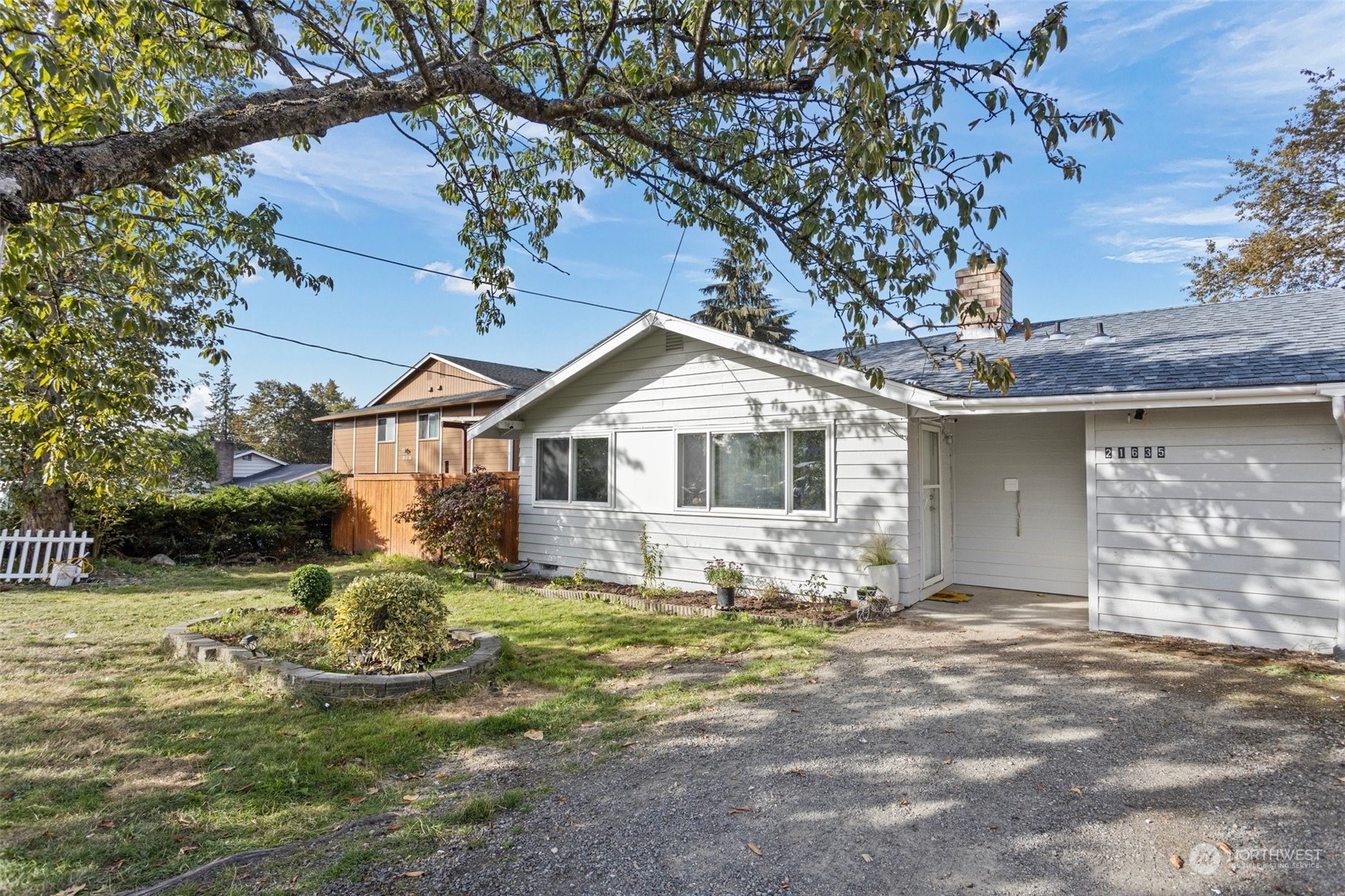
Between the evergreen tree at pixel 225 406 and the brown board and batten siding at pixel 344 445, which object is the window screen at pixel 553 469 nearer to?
the brown board and batten siding at pixel 344 445

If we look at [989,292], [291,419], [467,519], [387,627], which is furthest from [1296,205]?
[291,419]

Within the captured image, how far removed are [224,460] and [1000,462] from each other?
3089cm

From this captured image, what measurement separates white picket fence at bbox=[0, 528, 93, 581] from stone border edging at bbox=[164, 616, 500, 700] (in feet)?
22.1

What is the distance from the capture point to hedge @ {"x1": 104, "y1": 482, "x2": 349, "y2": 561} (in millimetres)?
12039

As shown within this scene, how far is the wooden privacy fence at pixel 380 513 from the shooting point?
12.9m

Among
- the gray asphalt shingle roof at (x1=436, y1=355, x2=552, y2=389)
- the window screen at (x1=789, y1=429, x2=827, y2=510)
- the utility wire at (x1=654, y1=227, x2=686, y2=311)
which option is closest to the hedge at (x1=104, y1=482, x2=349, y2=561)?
the gray asphalt shingle roof at (x1=436, y1=355, x2=552, y2=389)

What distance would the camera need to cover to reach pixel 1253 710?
4.45m

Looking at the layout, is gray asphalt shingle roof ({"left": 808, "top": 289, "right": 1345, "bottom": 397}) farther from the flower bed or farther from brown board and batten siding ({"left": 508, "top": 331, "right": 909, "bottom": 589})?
the flower bed

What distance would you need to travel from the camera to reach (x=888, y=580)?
741cm

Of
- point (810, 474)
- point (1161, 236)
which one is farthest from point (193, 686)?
point (1161, 236)

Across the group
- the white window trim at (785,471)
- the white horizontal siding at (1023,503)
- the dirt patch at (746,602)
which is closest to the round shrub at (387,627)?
the dirt patch at (746,602)

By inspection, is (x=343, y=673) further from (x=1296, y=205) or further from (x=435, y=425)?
(x=1296, y=205)

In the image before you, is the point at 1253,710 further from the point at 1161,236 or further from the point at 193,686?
the point at 1161,236

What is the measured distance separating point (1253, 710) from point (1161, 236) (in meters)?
16.8
